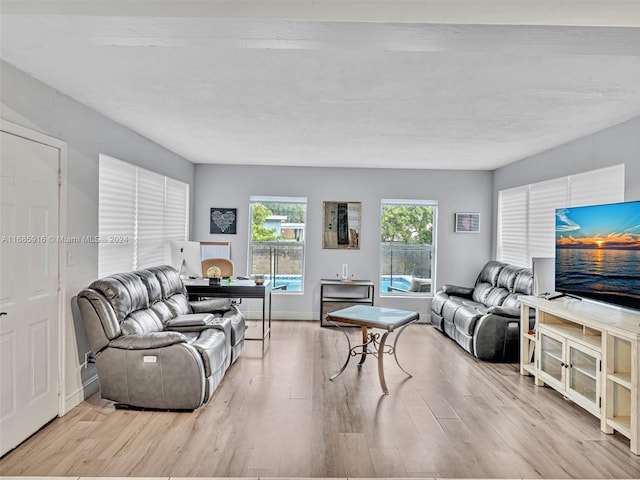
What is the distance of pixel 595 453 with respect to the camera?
9.76 ft

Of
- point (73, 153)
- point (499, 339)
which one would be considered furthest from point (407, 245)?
point (73, 153)

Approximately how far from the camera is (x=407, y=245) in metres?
7.49

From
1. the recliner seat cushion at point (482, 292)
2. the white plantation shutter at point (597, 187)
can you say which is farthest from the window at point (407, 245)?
the white plantation shutter at point (597, 187)

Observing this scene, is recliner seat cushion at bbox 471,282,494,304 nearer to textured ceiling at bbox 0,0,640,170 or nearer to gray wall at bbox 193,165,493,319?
gray wall at bbox 193,165,493,319

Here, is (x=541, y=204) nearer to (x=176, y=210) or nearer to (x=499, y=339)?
(x=499, y=339)

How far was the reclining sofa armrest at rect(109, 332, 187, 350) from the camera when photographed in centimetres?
356

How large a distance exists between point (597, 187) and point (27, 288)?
5.18m

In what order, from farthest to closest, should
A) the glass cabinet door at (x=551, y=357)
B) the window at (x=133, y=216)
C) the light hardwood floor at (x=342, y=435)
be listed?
the window at (x=133, y=216) < the glass cabinet door at (x=551, y=357) < the light hardwood floor at (x=342, y=435)

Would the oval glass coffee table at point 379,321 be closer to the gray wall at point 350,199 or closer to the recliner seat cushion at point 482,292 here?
the recliner seat cushion at point 482,292

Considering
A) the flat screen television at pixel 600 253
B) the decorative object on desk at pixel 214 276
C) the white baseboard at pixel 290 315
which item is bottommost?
the white baseboard at pixel 290 315

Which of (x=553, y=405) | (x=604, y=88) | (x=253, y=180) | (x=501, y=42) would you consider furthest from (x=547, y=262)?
(x=253, y=180)

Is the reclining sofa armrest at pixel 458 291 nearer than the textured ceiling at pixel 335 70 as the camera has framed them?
No

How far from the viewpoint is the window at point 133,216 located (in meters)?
4.26

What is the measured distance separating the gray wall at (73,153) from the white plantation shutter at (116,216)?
139mm
